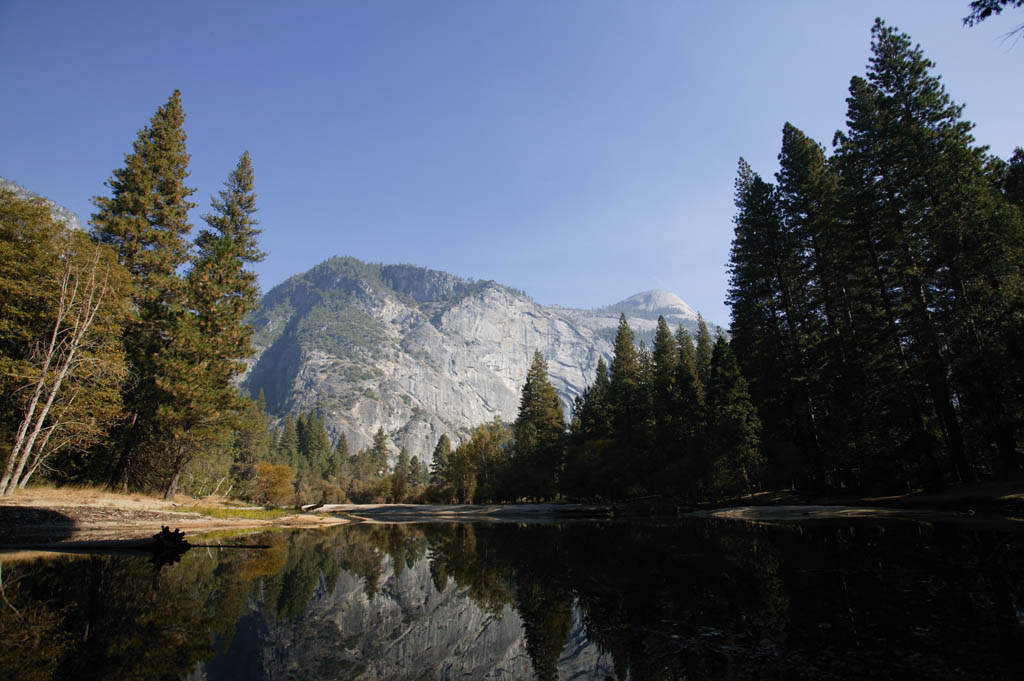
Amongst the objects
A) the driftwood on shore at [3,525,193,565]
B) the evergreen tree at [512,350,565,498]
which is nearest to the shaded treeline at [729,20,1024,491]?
the driftwood on shore at [3,525,193,565]

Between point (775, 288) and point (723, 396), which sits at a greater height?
point (775, 288)

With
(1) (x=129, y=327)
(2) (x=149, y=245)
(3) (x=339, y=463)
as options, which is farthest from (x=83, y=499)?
(3) (x=339, y=463)

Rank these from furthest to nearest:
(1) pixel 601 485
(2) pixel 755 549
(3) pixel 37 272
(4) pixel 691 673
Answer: (1) pixel 601 485 < (3) pixel 37 272 < (2) pixel 755 549 < (4) pixel 691 673

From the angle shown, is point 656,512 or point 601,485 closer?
point 656,512

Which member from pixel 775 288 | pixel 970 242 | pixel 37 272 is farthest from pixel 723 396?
pixel 37 272

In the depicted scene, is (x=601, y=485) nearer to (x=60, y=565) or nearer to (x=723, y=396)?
(x=723, y=396)

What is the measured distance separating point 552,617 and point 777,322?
30.4 m

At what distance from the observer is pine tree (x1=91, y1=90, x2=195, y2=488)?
976 inches

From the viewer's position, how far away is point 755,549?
38.2ft

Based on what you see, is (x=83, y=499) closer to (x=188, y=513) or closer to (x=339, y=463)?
(x=188, y=513)

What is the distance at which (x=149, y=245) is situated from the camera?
29.1 m

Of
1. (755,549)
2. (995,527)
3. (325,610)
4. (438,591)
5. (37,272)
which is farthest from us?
(37,272)

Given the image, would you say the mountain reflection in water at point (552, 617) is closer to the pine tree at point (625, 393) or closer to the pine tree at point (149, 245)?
the pine tree at point (149, 245)

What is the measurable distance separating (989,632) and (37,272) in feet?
98.2
